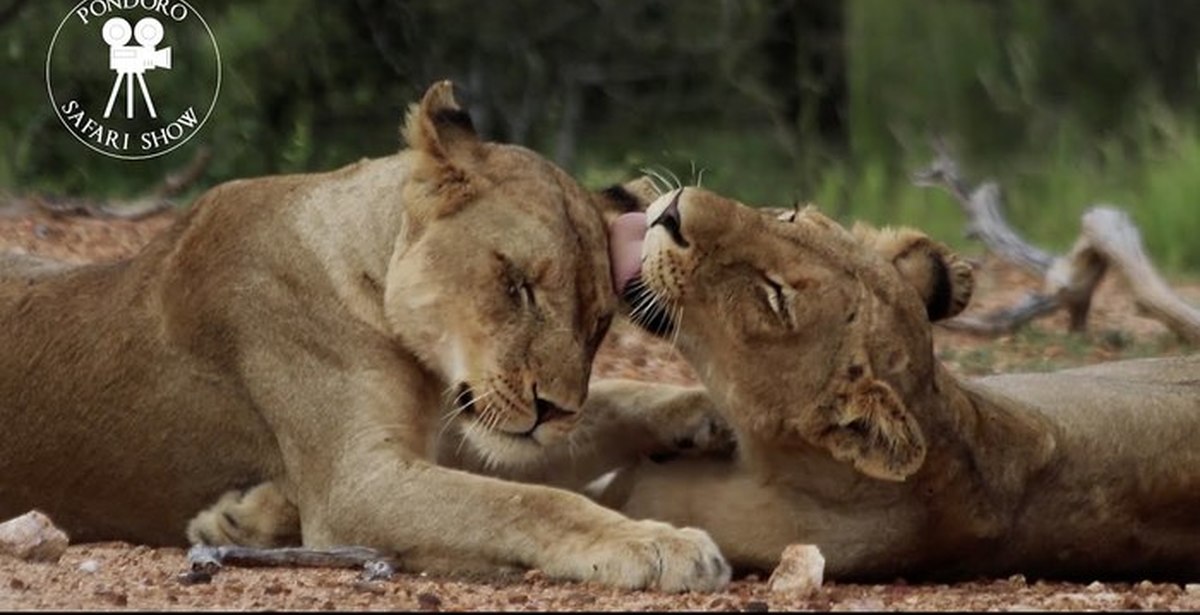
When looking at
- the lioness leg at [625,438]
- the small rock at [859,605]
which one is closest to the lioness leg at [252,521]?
the lioness leg at [625,438]

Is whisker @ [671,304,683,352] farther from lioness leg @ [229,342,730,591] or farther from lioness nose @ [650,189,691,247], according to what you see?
lioness leg @ [229,342,730,591]

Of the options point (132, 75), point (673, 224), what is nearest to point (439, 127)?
point (673, 224)

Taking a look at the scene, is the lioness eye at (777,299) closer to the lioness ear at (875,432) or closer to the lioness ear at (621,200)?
the lioness ear at (875,432)

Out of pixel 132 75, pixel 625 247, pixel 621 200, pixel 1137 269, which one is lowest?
pixel 625 247

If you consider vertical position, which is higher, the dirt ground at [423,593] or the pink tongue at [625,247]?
the pink tongue at [625,247]

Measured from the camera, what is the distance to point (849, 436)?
5121 millimetres

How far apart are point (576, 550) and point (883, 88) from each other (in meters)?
9.46

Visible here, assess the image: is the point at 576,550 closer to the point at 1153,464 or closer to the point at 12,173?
the point at 1153,464

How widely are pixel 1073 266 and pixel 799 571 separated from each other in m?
4.37

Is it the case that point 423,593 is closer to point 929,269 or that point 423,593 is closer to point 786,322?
point 786,322

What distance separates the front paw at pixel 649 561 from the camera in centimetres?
481

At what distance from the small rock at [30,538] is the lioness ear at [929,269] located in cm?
175

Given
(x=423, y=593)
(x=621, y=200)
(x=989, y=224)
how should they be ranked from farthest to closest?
(x=989, y=224), (x=621, y=200), (x=423, y=593)

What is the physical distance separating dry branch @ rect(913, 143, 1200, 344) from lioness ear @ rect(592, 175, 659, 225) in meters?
2.60
